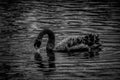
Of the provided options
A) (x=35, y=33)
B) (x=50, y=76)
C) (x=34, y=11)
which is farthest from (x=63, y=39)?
(x=34, y=11)

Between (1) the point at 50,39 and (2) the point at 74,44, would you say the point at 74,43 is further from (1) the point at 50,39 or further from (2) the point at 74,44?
(1) the point at 50,39

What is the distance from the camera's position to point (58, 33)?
59.1ft

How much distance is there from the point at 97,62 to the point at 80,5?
41.1ft

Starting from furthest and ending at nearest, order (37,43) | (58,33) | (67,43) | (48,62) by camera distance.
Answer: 1. (58,33)
2. (67,43)
3. (37,43)
4. (48,62)

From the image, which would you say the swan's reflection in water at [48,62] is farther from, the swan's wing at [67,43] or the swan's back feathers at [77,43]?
the swan's back feathers at [77,43]

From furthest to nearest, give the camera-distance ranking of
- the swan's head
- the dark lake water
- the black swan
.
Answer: the swan's head → the black swan → the dark lake water

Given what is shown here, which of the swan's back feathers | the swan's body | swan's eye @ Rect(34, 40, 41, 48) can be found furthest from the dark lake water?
the swan's back feathers

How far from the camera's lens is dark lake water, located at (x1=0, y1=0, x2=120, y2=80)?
12.8 meters

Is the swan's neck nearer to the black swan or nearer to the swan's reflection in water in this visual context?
the black swan

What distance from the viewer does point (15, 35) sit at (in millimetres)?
17453

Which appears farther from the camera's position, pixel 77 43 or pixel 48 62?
pixel 77 43

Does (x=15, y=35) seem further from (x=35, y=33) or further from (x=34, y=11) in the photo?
(x=34, y=11)

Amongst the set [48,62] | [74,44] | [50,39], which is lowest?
[48,62]

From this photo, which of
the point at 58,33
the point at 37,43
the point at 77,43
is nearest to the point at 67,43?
the point at 77,43
